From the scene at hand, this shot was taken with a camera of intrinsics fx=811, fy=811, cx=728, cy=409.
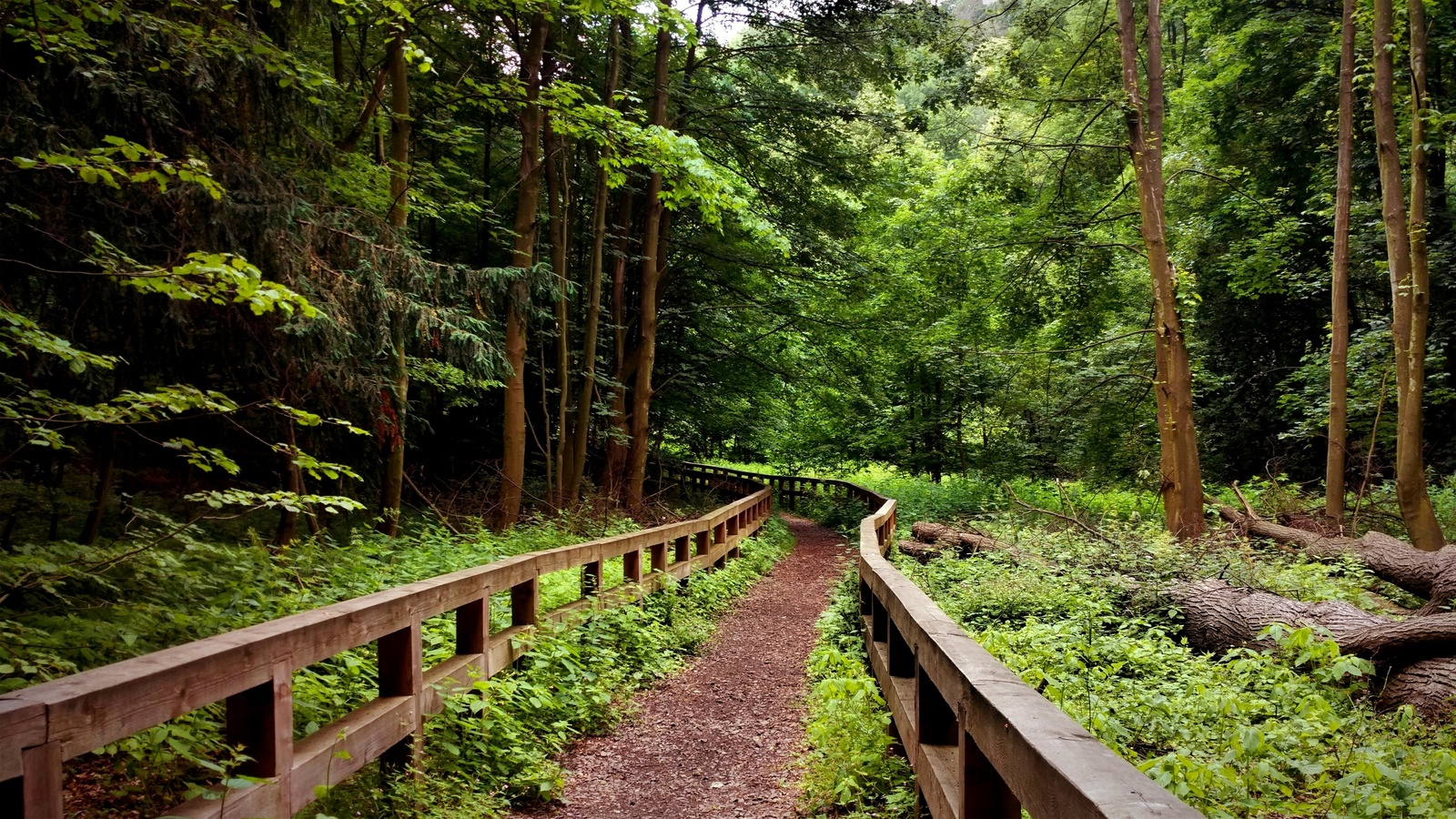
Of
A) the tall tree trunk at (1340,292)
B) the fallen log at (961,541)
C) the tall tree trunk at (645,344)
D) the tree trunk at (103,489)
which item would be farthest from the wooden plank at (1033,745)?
the tall tree trunk at (1340,292)

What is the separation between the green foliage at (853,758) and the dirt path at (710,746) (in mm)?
205

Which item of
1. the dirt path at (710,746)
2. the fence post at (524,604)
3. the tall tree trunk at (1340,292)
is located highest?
the tall tree trunk at (1340,292)

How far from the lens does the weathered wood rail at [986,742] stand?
1.53 m

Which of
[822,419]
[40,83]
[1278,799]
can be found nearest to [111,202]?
[40,83]

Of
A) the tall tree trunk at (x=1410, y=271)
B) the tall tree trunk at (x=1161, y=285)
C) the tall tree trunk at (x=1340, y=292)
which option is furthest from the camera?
the tall tree trunk at (x=1340, y=292)

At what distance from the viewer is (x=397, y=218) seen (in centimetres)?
1004

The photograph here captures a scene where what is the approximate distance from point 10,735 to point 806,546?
1695 cm

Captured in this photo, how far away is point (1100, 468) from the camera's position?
1972 cm

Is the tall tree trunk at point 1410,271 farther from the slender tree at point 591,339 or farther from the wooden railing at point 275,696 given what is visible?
the wooden railing at point 275,696

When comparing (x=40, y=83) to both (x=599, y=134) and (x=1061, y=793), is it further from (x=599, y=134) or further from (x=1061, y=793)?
(x=1061, y=793)

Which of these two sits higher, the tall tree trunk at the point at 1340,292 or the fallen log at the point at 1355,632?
the tall tree trunk at the point at 1340,292

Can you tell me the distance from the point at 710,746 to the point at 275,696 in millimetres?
Result: 3296

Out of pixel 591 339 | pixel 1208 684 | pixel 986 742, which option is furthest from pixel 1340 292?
pixel 986 742

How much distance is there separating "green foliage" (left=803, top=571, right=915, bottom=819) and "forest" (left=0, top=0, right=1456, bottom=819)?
0.15ft
